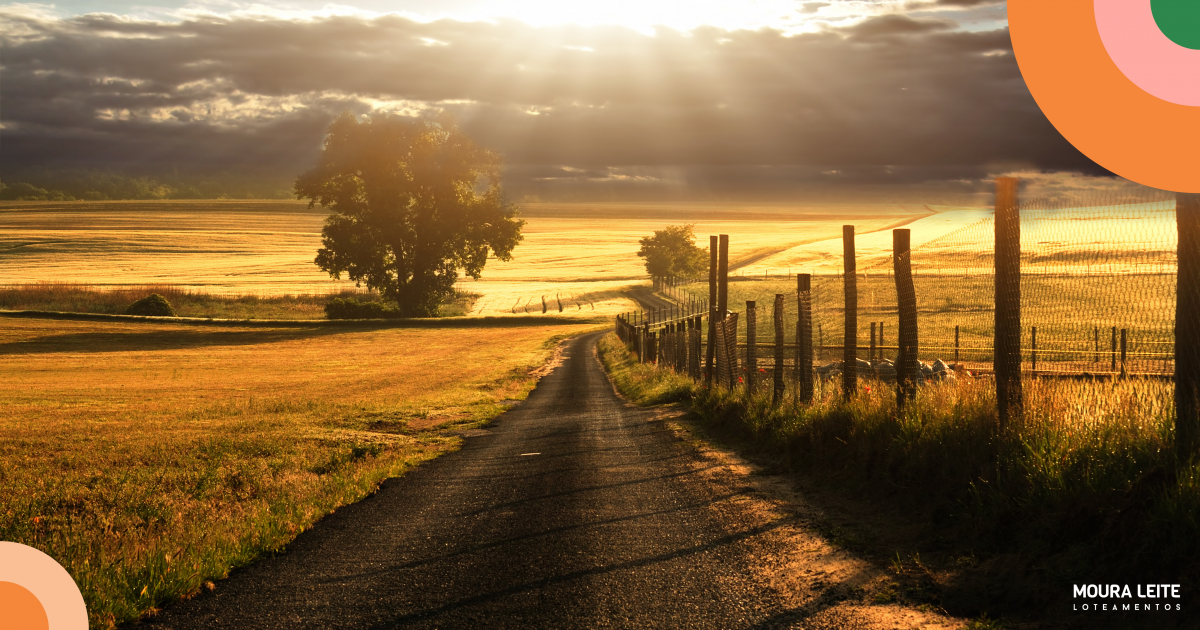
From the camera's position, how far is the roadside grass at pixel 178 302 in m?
65.0

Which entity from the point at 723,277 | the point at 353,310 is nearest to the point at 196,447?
the point at 723,277

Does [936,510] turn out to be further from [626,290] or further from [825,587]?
[626,290]

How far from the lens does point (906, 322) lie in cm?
928

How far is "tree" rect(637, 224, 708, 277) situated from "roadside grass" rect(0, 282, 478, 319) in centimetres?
3773

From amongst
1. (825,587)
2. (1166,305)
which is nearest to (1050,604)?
(825,587)

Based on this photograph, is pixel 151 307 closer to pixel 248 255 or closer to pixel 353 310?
pixel 353 310

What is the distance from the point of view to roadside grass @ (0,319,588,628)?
6910 millimetres

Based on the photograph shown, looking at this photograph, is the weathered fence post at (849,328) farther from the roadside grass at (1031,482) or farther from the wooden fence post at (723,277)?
the wooden fence post at (723,277)

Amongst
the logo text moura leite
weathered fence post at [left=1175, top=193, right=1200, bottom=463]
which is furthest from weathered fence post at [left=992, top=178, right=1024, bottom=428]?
the logo text moura leite

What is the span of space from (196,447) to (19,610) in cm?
910

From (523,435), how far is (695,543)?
28.4 ft

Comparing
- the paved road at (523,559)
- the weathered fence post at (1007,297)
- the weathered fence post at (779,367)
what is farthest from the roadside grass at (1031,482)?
the weathered fence post at (779,367)

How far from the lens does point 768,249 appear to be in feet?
448

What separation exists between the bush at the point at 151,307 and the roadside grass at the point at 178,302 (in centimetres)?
103
